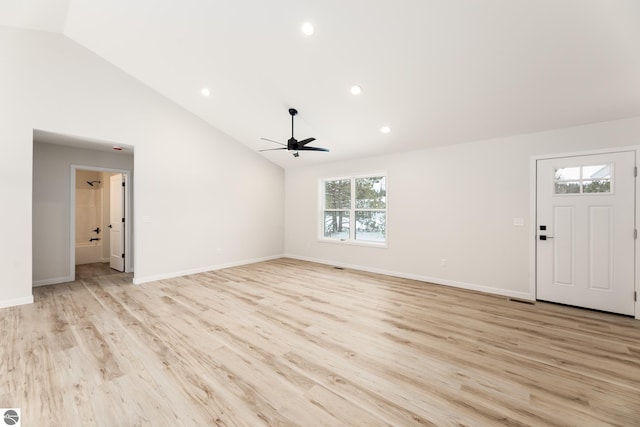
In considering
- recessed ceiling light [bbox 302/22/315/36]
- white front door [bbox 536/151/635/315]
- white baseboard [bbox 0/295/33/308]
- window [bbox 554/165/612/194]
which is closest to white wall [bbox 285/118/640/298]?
white front door [bbox 536/151/635/315]

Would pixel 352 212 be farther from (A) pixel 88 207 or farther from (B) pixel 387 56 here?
(A) pixel 88 207

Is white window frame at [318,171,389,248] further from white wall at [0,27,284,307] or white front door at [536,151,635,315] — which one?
white front door at [536,151,635,315]

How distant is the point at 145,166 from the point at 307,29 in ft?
12.1

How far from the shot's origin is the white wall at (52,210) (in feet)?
15.2

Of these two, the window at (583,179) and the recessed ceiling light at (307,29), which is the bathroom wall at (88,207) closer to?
the recessed ceiling light at (307,29)

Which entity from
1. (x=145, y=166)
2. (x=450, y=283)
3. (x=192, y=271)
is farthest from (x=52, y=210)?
(x=450, y=283)

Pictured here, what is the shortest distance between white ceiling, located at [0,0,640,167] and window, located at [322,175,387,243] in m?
1.33

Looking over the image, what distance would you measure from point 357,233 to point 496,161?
301cm

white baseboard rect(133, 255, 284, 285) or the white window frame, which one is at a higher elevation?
the white window frame

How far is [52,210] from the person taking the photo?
15.8ft

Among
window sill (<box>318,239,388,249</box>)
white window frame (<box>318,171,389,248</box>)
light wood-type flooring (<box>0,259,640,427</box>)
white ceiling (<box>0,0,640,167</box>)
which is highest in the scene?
white ceiling (<box>0,0,640,167</box>)

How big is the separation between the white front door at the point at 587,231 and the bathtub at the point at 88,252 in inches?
362

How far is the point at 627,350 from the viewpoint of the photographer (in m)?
2.51

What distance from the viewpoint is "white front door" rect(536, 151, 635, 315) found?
3354 millimetres
